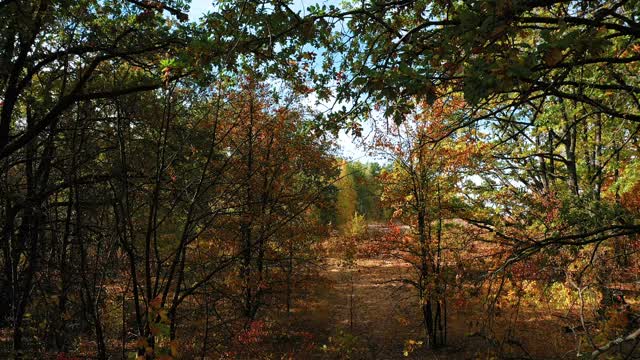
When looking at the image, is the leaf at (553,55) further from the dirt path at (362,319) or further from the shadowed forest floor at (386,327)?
the dirt path at (362,319)

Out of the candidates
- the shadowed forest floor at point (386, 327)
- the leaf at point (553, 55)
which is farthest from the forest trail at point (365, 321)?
the leaf at point (553, 55)

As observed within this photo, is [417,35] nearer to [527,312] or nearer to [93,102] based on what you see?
[93,102]

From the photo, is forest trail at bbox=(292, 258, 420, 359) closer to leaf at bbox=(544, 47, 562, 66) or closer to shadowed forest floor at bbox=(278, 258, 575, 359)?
shadowed forest floor at bbox=(278, 258, 575, 359)

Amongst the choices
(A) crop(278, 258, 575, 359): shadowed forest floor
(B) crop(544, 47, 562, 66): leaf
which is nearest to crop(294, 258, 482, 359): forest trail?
(A) crop(278, 258, 575, 359): shadowed forest floor

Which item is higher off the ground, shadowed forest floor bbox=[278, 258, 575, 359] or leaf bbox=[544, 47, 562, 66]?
leaf bbox=[544, 47, 562, 66]

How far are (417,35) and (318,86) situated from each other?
1336 millimetres

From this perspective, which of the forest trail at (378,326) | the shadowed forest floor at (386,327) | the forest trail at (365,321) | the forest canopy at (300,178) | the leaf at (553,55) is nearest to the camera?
the leaf at (553,55)

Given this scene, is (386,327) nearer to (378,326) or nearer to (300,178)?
(378,326)

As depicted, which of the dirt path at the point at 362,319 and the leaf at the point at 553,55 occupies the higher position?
the leaf at the point at 553,55

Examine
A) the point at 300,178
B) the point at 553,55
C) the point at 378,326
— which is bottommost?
the point at 378,326

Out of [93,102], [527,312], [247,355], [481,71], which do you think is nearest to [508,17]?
[481,71]

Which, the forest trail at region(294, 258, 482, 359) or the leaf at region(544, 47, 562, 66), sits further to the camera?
the forest trail at region(294, 258, 482, 359)

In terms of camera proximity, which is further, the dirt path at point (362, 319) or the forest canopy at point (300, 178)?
the dirt path at point (362, 319)

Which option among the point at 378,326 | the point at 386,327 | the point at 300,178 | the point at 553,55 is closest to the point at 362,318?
the point at 378,326
